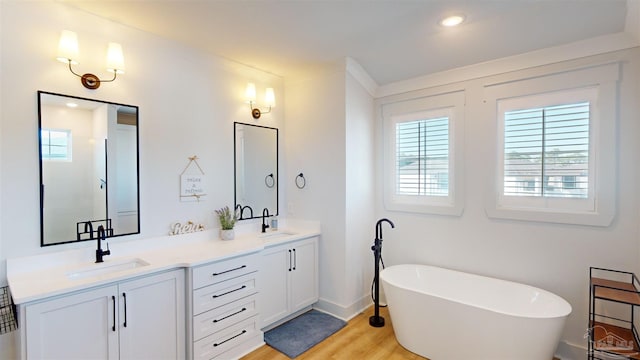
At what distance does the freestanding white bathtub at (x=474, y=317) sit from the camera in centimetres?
204

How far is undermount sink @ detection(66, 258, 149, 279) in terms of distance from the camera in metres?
1.94

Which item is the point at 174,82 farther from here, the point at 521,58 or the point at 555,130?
the point at 555,130

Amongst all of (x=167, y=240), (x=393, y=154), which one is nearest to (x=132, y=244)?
(x=167, y=240)

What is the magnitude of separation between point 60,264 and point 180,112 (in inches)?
55.3

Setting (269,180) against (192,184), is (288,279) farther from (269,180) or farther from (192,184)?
(192,184)

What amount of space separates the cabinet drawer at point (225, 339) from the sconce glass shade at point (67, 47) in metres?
2.09

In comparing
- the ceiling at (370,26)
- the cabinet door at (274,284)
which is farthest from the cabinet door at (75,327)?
the ceiling at (370,26)

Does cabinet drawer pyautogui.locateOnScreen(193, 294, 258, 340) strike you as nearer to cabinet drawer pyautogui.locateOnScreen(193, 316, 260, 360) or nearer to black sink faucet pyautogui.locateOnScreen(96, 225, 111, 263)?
cabinet drawer pyautogui.locateOnScreen(193, 316, 260, 360)

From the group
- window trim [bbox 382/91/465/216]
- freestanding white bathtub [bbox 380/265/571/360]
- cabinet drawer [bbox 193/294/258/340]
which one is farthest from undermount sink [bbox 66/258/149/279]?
window trim [bbox 382/91/465/216]

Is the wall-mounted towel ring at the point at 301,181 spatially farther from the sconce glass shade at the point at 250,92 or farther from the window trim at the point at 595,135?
the window trim at the point at 595,135

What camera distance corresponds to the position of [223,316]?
2316 millimetres

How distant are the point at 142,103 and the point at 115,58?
1.23 ft

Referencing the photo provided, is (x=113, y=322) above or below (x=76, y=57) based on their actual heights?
below

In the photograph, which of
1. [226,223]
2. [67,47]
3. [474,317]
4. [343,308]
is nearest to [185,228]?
[226,223]
